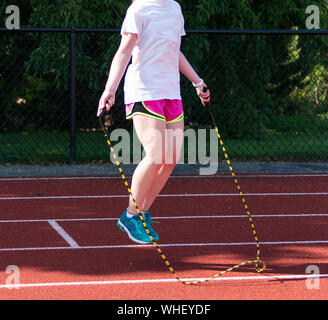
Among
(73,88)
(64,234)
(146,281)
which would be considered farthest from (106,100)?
(73,88)

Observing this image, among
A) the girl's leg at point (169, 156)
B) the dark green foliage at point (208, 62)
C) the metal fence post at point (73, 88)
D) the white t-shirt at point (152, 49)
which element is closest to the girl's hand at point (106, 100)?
the white t-shirt at point (152, 49)

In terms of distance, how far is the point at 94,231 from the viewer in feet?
22.9

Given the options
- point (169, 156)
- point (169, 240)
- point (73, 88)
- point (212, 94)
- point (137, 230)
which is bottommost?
point (169, 240)

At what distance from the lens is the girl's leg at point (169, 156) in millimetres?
6141

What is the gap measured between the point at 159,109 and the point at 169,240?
4.10 ft

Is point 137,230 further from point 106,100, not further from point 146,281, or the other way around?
point 106,100

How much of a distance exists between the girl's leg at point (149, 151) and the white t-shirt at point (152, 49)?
20 centimetres

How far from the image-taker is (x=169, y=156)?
615cm

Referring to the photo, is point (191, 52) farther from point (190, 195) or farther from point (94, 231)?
point (94, 231)

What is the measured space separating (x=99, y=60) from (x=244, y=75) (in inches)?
114

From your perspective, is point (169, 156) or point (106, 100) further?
point (169, 156)

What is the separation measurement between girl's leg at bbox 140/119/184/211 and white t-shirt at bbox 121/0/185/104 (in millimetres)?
283

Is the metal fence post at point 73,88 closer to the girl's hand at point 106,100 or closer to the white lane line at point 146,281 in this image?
the girl's hand at point 106,100

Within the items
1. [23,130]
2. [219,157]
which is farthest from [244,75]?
[23,130]
